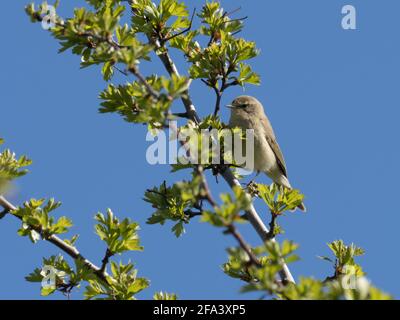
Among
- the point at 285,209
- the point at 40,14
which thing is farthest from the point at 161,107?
the point at 285,209

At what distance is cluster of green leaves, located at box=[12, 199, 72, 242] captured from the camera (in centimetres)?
487

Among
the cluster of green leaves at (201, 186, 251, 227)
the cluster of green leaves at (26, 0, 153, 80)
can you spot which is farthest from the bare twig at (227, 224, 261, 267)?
the cluster of green leaves at (26, 0, 153, 80)

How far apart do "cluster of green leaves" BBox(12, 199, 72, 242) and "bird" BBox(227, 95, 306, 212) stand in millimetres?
5160

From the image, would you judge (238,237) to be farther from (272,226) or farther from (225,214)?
(272,226)

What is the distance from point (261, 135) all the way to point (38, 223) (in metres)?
5.61

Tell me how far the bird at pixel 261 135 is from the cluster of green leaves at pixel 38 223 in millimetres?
5160

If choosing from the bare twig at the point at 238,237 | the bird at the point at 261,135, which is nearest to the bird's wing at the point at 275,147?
the bird at the point at 261,135

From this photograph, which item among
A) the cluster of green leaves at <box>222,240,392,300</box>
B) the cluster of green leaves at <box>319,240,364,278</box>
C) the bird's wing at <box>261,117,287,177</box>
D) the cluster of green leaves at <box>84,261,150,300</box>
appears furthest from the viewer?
the bird's wing at <box>261,117,287,177</box>

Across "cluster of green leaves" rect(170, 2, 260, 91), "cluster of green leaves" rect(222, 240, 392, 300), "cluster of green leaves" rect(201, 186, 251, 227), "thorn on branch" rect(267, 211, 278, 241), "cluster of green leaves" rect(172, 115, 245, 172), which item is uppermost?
"cluster of green leaves" rect(170, 2, 260, 91)

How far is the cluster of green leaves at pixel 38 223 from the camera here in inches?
192

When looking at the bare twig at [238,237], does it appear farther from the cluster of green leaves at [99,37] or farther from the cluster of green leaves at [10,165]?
the cluster of green leaves at [10,165]

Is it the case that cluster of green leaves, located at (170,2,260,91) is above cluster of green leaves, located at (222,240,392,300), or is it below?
above

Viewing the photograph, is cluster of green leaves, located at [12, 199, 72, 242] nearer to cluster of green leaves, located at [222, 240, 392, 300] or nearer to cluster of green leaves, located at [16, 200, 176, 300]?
cluster of green leaves, located at [16, 200, 176, 300]
